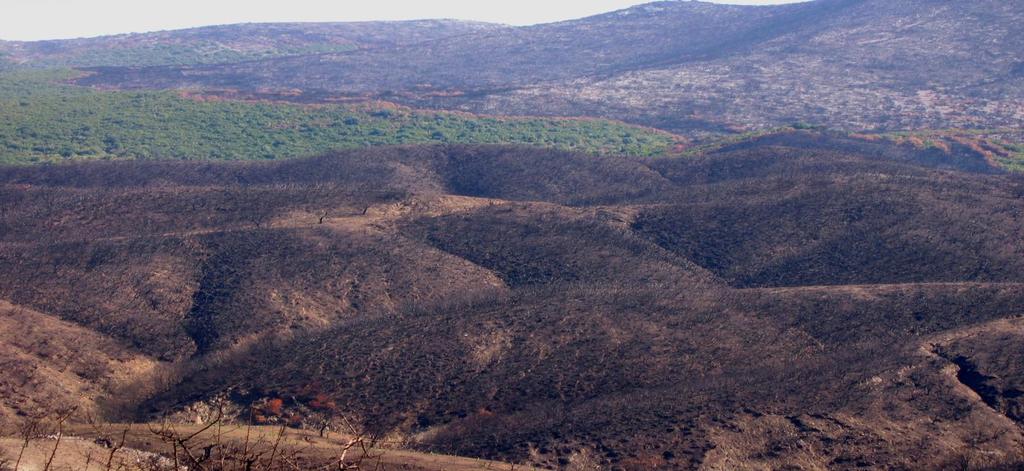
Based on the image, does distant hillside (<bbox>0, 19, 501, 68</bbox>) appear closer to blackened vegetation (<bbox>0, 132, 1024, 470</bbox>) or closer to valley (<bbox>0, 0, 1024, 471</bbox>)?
valley (<bbox>0, 0, 1024, 471</bbox>)

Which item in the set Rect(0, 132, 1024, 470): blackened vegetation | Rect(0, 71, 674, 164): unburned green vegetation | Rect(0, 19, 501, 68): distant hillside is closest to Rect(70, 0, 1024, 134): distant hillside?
Rect(0, 71, 674, 164): unburned green vegetation

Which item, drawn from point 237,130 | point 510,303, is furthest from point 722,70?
point 510,303

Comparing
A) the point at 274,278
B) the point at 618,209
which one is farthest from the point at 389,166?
the point at 274,278

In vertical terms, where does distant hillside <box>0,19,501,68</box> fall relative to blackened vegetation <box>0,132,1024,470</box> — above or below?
below

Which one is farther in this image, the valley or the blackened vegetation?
the blackened vegetation

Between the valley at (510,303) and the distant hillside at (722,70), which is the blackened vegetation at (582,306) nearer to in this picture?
the valley at (510,303)

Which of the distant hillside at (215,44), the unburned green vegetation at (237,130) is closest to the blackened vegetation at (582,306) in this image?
the unburned green vegetation at (237,130)
